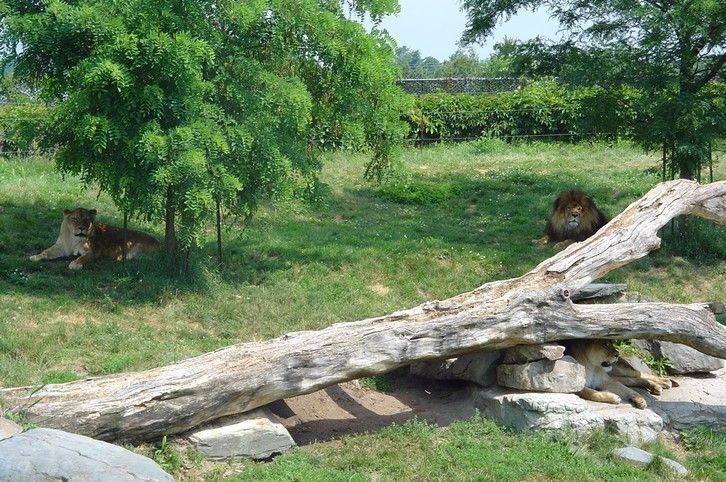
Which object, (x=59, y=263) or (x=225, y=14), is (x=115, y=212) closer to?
(x=59, y=263)

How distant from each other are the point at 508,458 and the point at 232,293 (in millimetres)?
5796

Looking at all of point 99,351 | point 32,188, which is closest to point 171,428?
point 99,351

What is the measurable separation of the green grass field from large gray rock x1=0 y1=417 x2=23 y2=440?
2073 mm

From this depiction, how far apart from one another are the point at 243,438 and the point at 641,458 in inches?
152

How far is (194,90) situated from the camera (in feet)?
42.8

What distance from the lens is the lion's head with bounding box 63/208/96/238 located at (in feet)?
48.3

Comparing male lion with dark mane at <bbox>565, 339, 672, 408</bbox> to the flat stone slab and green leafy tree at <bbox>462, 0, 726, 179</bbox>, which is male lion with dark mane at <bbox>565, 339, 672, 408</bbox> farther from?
green leafy tree at <bbox>462, 0, 726, 179</bbox>

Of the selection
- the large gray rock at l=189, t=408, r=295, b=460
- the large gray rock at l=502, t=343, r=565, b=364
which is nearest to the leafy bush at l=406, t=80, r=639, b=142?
the large gray rock at l=502, t=343, r=565, b=364

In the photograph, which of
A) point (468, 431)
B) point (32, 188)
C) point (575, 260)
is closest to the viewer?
point (468, 431)

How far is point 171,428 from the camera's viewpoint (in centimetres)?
900

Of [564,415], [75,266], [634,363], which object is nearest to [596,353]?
[634,363]

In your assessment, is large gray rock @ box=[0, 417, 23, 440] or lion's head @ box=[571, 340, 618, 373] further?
lion's head @ box=[571, 340, 618, 373]

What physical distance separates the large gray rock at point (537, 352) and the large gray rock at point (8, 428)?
5.11m

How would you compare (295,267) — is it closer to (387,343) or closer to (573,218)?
(573,218)
